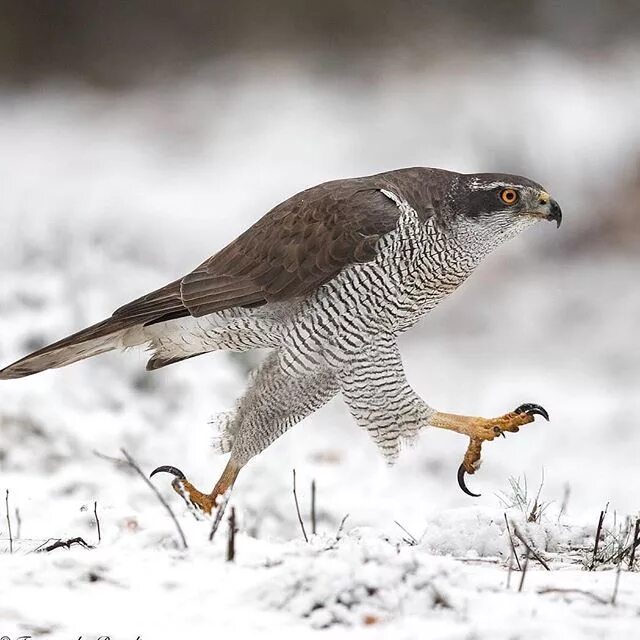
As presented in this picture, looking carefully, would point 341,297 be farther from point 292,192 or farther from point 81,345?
point 292,192

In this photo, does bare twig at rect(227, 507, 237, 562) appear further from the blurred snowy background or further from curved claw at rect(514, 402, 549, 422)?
curved claw at rect(514, 402, 549, 422)

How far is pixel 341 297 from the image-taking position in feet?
14.9

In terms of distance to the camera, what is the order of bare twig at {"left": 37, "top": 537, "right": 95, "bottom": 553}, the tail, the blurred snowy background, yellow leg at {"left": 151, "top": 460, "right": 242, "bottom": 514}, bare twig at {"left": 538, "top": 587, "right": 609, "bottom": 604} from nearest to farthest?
bare twig at {"left": 538, "top": 587, "right": 609, "bottom": 604}, bare twig at {"left": 37, "top": 537, "right": 95, "bottom": 553}, yellow leg at {"left": 151, "top": 460, "right": 242, "bottom": 514}, the tail, the blurred snowy background

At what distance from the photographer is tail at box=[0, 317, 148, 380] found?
5000 millimetres

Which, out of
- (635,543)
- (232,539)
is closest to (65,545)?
(232,539)

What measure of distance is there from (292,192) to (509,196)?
7532 mm

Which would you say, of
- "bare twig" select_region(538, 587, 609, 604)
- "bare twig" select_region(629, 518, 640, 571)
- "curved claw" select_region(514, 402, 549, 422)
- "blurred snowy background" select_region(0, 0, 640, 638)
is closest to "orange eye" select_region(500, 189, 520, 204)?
"curved claw" select_region(514, 402, 549, 422)

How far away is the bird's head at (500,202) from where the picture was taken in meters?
4.71

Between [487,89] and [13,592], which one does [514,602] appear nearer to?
[13,592]

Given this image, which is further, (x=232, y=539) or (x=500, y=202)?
(x=500, y=202)

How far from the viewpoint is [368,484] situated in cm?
718

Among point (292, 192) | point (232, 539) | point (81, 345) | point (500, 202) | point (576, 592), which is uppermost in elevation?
point (292, 192)

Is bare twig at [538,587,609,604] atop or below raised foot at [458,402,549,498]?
below

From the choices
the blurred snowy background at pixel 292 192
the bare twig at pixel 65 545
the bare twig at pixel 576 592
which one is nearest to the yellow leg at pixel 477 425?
→ the blurred snowy background at pixel 292 192
